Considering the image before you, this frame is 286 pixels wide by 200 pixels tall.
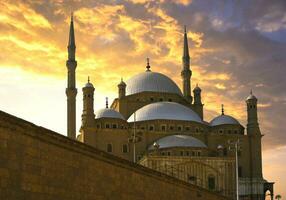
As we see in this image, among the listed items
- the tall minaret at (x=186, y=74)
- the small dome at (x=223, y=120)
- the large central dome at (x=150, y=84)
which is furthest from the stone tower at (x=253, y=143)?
the large central dome at (x=150, y=84)

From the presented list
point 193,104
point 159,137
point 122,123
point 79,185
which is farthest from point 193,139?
point 79,185

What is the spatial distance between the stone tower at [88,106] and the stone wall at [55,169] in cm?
4117

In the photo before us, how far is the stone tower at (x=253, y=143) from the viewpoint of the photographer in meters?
58.9

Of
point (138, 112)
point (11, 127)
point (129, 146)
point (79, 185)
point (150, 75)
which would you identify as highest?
point (150, 75)

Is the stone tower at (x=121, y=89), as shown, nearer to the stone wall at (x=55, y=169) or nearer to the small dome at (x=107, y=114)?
the small dome at (x=107, y=114)

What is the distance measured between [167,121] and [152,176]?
139ft

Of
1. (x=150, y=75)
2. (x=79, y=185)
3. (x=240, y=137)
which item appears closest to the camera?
(x=79, y=185)

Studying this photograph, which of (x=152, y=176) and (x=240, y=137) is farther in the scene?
(x=240, y=137)

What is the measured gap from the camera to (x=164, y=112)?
58156 millimetres

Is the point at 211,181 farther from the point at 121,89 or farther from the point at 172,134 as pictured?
the point at 121,89

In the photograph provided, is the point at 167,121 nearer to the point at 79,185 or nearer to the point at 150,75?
the point at 150,75

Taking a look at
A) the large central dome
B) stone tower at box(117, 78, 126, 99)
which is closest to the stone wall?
stone tower at box(117, 78, 126, 99)

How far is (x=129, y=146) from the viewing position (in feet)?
184

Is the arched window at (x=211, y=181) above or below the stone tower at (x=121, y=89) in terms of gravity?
below
